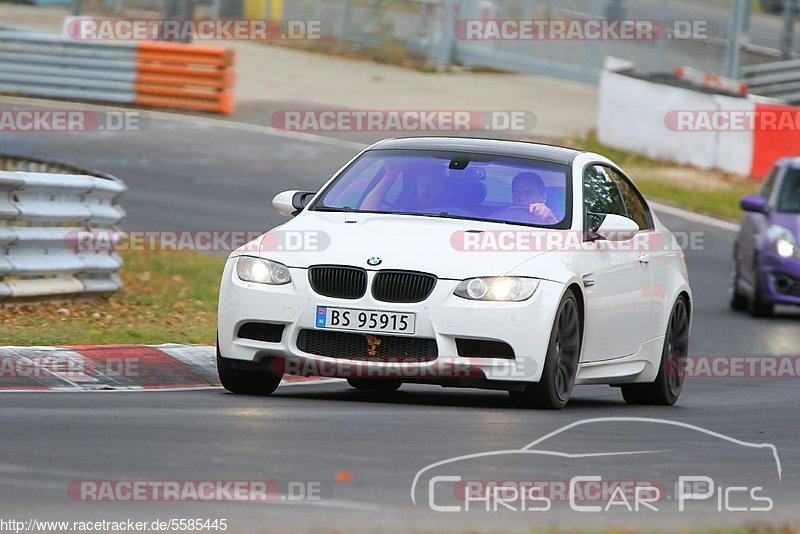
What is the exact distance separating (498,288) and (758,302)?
905 cm

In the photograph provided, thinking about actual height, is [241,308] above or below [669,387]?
above

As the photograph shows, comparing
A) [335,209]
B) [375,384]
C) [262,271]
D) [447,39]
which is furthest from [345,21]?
[262,271]

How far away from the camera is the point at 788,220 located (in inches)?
700

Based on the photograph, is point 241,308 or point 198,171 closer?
point 241,308

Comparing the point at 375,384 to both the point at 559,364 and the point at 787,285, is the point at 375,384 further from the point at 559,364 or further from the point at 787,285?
the point at 787,285

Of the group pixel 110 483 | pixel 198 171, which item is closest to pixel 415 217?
pixel 110 483

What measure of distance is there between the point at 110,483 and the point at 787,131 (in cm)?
2271

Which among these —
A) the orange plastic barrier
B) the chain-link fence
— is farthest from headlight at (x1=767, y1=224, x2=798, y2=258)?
the chain-link fence

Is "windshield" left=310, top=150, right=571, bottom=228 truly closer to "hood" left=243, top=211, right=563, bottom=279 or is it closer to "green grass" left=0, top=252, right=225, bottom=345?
"hood" left=243, top=211, right=563, bottom=279

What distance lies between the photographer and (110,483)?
6.61m

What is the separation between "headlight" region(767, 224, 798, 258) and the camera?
1753cm

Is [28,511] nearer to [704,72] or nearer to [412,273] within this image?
[412,273]

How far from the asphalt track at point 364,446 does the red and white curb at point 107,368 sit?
425 millimetres

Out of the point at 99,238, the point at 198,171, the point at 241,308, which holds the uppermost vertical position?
the point at 241,308
